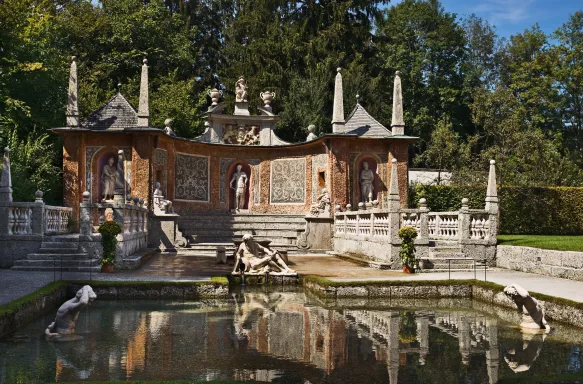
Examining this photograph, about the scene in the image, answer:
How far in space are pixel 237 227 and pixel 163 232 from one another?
4047mm

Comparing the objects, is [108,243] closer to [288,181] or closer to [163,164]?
[163,164]

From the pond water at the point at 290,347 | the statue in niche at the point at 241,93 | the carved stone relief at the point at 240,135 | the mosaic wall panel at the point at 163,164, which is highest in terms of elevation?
the statue in niche at the point at 241,93

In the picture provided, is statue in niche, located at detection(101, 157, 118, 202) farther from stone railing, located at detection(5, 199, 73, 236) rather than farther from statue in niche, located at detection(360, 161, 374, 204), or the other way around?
statue in niche, located at detection(360, 161, 374, 204)

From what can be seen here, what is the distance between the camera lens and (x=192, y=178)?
28359 millimetres

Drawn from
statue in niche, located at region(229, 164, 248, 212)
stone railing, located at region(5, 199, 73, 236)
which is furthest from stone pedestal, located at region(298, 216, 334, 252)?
stone railing, located at region(5, 199, 73, 236)

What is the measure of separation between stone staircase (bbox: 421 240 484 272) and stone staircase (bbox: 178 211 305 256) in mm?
7764

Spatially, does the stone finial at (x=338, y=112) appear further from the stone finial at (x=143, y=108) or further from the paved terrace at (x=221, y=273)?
the paved terrace at (x=221, y=273)

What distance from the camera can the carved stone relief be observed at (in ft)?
97.2

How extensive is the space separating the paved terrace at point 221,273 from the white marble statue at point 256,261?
2.23 ft

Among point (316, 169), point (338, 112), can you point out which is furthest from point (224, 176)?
point (338, 112)

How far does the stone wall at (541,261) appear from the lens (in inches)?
586

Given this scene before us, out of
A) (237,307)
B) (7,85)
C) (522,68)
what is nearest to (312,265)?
(237,307)

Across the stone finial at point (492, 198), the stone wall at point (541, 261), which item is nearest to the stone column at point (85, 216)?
the stone finial at point (492, 198)

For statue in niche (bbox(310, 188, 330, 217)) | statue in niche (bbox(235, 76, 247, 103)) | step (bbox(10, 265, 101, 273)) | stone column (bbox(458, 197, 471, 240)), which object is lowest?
step (bbox(10, 265, 101, 273))
